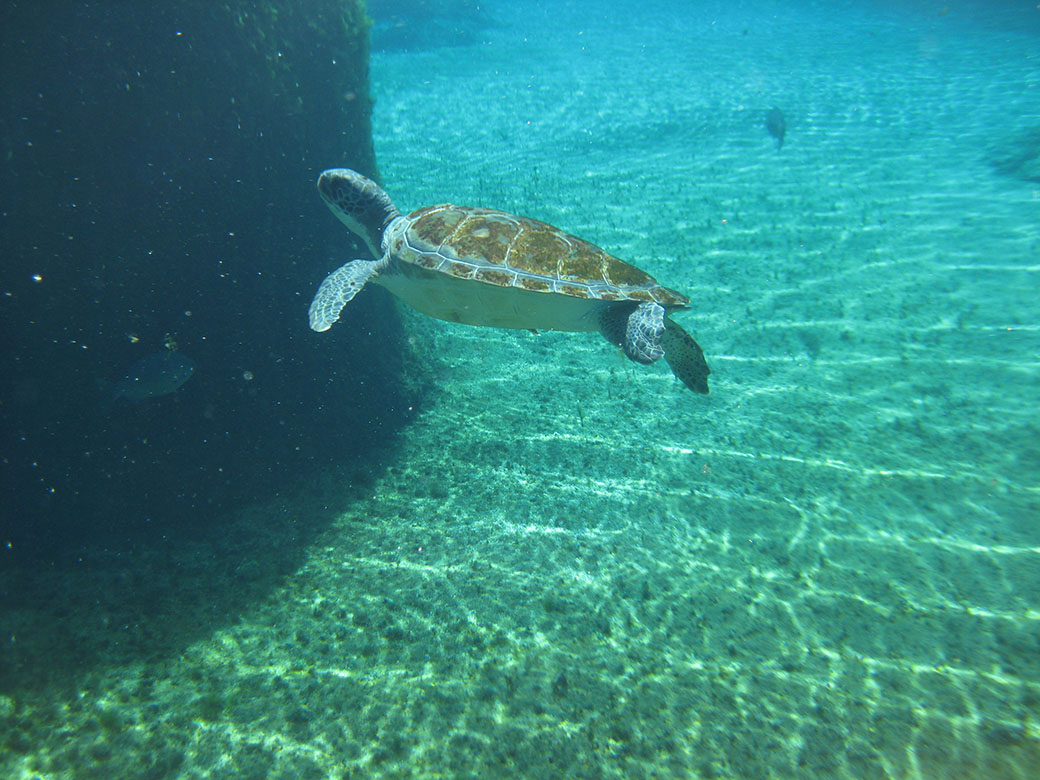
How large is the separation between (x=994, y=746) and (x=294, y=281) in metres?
7.41

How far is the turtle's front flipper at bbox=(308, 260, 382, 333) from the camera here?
4.68m

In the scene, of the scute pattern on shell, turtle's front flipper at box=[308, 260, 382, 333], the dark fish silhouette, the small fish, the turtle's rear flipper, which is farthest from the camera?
the dark fish silhouette

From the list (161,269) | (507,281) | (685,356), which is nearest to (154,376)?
(161,269)

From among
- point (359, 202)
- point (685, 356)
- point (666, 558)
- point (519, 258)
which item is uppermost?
point (359, 202)

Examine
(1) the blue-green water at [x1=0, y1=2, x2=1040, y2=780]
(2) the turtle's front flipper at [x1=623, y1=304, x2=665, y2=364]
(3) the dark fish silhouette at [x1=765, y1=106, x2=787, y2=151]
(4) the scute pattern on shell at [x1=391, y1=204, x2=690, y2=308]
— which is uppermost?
(3) the dark fish silhouette at [x1=765, y1=106, x2=787, y2=151]

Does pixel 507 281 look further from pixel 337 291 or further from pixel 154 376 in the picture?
pixel 154 376

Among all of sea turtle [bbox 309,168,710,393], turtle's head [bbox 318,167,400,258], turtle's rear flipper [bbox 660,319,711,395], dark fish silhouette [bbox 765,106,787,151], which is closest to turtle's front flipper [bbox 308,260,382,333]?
sea turtle [bbox 309,168,710,393]

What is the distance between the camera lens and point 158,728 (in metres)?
2.79

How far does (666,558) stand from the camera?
4359 millimetres

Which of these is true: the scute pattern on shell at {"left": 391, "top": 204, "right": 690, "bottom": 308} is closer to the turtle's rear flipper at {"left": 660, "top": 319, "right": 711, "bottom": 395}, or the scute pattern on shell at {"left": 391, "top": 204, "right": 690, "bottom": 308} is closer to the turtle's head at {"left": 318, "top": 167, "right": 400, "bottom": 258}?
the turtle's rear flipper at {"left": 660, "top": 319, "right": 711, "bottom": 395}

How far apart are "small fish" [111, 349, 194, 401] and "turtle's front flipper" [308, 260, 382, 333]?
1301 mm

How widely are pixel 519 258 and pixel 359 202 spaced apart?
236cm

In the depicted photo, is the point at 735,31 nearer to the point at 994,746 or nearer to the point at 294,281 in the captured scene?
the point at 294,281

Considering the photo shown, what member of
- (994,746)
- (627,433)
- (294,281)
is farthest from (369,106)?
(994,746)
